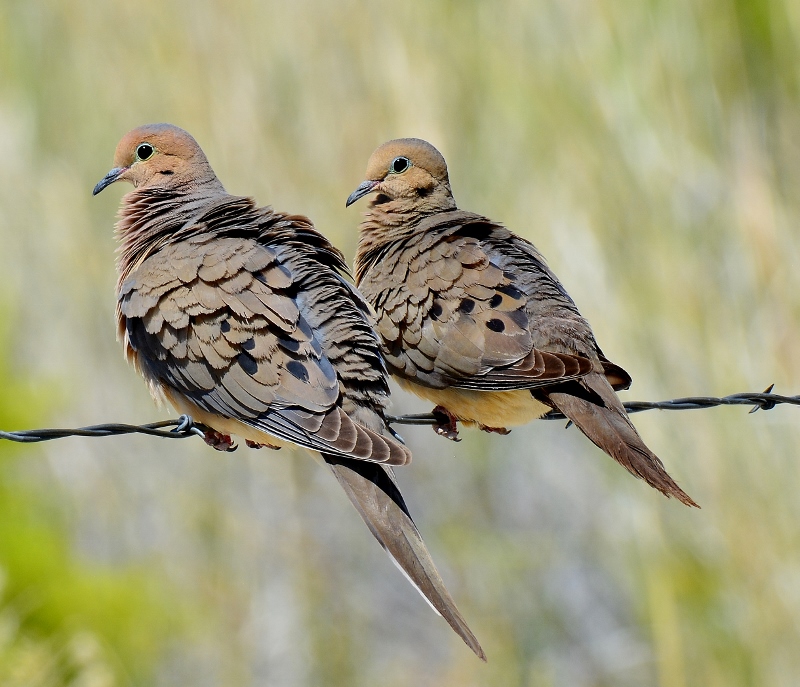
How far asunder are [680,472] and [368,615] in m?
2.38

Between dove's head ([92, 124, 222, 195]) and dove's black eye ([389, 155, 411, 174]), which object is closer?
dove's head ([92, 124, 222, 195])

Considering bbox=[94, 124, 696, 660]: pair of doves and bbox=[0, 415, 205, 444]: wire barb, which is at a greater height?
bbox=[94, 124, 696, 660]: pair of doves

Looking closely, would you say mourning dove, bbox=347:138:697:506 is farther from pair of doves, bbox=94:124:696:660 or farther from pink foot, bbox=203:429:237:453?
pink foot, bbox=203:429:237:453

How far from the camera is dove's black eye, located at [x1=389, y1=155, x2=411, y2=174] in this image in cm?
458

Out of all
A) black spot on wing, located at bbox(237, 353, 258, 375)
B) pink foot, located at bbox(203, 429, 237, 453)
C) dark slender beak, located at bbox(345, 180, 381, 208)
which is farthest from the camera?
dark slender beak, located at bbox(345, 180, 381, 208)

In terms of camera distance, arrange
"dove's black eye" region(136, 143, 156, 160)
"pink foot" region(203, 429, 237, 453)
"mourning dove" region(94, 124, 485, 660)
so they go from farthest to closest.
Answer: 1. "dove's black eye" region(136, 143, 156, 160)
2. "pink foot" region(203, 429, 237, 453)
3. "mourning dove" region(94, 124, 485, 660)

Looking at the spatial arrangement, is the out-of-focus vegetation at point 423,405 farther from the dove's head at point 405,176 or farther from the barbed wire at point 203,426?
the barbed wire at point 203,426

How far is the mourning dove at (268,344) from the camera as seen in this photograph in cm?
306

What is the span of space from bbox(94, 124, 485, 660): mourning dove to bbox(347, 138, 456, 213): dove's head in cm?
91

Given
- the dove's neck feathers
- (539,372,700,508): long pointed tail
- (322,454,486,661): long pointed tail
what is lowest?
(322,454,486,661): long pointed tail

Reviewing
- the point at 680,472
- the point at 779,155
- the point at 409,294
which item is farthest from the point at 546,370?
the point at 779,155

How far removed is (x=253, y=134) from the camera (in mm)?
6672

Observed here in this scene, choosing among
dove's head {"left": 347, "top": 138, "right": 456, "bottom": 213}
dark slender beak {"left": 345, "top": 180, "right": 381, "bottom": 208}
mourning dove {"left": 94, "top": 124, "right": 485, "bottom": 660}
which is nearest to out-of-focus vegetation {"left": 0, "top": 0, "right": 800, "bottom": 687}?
dove's head {"left": 347, "top": 138, "right": 456, "bottom": 213}

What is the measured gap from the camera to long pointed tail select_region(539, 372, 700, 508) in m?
3.14
